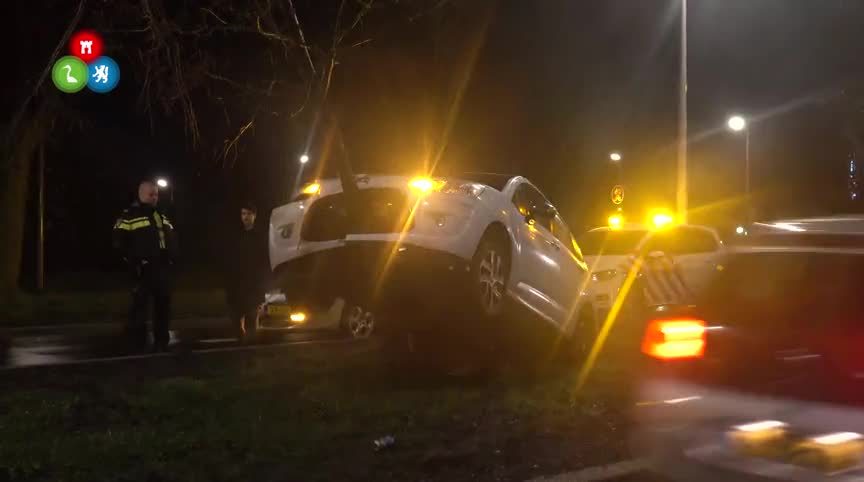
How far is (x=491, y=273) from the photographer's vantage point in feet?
31.5

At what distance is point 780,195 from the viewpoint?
50.7 m

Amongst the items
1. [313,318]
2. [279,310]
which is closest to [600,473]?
[313,318]

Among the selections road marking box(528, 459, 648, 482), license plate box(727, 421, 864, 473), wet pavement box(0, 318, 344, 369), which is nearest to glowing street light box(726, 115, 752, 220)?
wet pavement box(0, 318, 344, 369)

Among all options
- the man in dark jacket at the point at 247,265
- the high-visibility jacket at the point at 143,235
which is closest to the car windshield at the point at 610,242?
the man in dark jacket at the point at 247,265

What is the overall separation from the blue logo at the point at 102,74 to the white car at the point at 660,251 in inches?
267

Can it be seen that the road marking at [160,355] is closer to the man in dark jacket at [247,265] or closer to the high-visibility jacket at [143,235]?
the man in dark jacket at [247,265]

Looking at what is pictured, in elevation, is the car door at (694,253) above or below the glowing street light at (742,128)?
below

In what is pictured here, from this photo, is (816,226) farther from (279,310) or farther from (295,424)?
(279,310)

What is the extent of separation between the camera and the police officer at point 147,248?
11.0 m

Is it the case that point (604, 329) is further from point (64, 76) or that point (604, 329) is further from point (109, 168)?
point (109, 168)

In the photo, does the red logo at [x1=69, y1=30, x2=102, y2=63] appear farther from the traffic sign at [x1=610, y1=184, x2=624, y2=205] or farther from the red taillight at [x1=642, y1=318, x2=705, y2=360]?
the red taillight at [x1=642, y1=318, x2=705, y2=360]

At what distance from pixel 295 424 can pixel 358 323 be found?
16.9 ft

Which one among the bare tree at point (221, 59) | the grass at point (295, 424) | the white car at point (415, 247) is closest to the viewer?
the grass at point (295, 424)

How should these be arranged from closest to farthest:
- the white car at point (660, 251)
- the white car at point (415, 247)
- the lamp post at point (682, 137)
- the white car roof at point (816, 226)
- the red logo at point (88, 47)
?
the white car roof at point (816, 226) → the white car at point (415, 247) → the red logo at point (88, 47) → the white car at point (660, 251) → the lamp post at point (682, 137)
